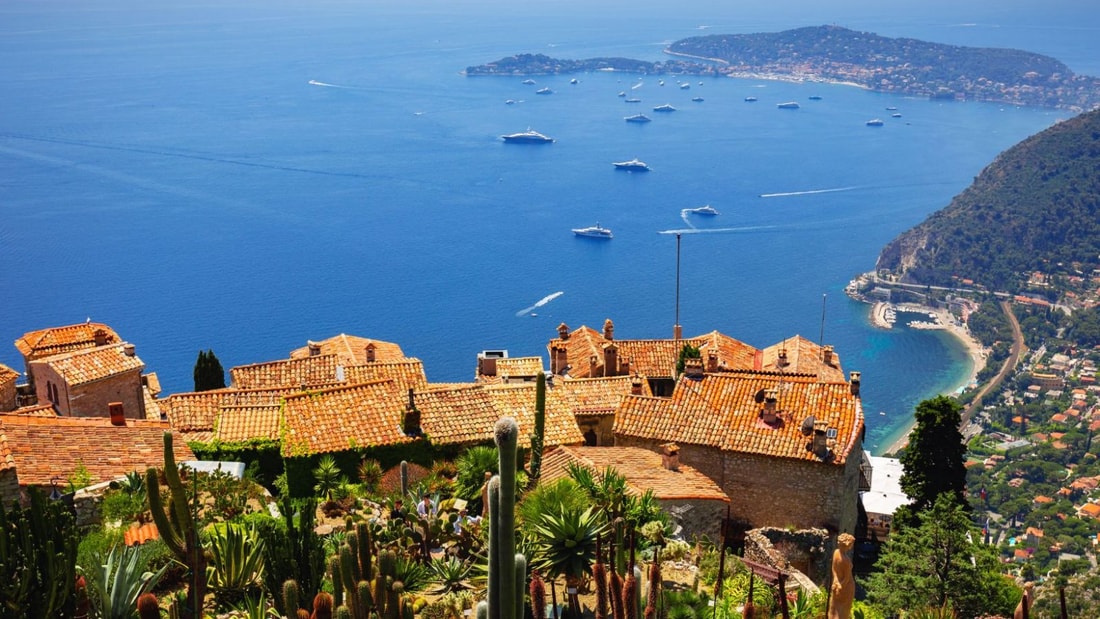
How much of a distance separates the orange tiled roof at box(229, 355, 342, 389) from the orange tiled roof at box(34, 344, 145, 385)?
10.2 ft

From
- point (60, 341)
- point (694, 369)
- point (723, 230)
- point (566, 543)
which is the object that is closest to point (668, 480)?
point (694, 369)

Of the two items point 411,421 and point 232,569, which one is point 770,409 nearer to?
point 411,421

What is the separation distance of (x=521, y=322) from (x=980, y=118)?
129m

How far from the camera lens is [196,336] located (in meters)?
78.2

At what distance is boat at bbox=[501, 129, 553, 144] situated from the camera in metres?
141

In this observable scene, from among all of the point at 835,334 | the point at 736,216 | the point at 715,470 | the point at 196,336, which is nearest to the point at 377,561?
the point at 715,470

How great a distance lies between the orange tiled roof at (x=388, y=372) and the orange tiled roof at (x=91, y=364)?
5133mm

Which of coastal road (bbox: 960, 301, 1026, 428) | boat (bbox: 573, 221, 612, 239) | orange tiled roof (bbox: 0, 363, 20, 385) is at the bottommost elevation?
coastal road (bbox: 960, 301, 1026, 428)

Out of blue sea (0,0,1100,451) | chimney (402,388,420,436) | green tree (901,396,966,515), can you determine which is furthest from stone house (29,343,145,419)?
blue sea (0,0,1100,451)

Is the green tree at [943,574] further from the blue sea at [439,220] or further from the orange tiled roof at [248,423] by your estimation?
the blue sea at [439,220]

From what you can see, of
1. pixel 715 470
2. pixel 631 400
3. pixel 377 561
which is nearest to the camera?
pixel 377 561

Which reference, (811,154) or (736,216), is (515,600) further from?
(811,154)

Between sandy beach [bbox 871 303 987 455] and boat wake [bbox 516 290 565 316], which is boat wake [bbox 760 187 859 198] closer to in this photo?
sandy beach [bbox 871 303 987 455]

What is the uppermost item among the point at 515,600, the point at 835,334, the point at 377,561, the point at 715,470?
the point at 515,600
